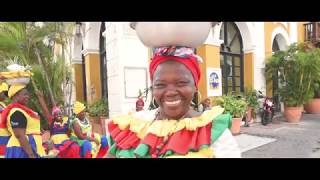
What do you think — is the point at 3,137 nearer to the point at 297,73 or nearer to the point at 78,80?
the point at 297,73

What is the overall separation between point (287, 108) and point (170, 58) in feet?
28.9

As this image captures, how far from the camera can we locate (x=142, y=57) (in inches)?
275

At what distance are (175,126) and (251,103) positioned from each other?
25.6 ft

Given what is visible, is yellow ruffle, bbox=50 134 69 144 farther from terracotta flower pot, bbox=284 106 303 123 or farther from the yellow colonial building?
terracotta flower pot, bbox=284 106 303 123

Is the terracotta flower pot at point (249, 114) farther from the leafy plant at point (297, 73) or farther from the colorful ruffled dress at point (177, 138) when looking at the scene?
the colorful ruffled dress at point (177, 138)

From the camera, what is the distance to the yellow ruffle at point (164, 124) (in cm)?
148

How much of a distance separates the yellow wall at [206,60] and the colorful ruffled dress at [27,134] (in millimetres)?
4788

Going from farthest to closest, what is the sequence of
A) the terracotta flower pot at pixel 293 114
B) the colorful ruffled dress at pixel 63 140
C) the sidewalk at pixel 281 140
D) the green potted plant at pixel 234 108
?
the terracotta flower pot at pixel 293 114
the green potted plant at pixel 234 108
the sidewalk at pixel 281 140
the colorful ruffled dress at pixel 63 140

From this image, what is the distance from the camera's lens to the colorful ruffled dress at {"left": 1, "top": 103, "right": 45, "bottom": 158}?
3.21m

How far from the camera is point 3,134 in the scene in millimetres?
3354

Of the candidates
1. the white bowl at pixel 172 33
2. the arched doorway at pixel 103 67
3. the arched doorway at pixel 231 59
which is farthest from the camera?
the arched doorway at pixel 103 67

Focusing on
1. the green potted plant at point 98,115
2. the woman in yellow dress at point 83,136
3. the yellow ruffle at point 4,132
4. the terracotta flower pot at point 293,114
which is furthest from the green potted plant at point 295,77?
the yellow ruffle at point 4,132

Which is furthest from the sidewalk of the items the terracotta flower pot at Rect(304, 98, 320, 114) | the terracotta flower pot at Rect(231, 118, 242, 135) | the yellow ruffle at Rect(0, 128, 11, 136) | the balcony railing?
the balcony railing

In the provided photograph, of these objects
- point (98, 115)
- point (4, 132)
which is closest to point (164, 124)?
point (4, 132)
